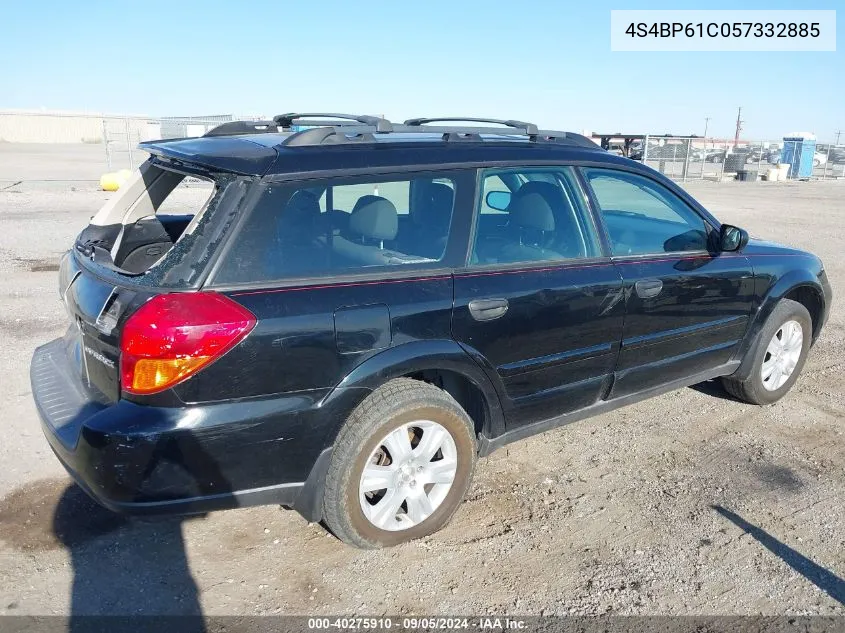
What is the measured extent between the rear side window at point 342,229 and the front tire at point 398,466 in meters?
0.57

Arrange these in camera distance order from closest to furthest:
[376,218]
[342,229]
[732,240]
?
[342,229] < [376,218] < [732,240]

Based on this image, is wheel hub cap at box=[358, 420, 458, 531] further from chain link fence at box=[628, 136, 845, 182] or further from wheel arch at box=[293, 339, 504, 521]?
chain link fence at box=[628, 136, 845, 182]

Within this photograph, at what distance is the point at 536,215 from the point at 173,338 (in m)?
1.95

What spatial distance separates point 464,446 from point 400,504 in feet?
1.27

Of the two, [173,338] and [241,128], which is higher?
[241,128]

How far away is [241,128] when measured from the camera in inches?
148

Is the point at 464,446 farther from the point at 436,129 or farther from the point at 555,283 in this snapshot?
the point at 436,129

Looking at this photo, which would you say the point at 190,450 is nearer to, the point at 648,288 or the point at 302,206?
the point at 302,206

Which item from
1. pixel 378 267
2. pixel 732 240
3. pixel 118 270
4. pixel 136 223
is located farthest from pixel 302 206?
pixel 732 240

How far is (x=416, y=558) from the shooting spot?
311 centimetres

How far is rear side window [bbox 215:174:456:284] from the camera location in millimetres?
2693

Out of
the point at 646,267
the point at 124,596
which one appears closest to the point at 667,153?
the point at 646,267

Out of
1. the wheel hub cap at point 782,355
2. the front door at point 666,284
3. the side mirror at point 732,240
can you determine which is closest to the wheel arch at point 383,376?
the front door at point 666,284

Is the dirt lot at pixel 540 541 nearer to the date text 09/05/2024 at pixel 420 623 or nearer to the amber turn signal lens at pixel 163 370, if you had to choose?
the date text 09/05/2024 at pixel 420 623
